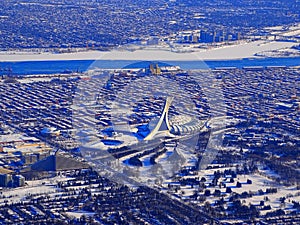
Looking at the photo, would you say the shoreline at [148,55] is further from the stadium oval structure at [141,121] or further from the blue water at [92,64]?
the stadium oval structure at [141,121]

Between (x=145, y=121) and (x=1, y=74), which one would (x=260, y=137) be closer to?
(x=145, y=121)

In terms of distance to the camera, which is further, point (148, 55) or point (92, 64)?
point (148, 55)

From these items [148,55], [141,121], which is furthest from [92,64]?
[141,121]

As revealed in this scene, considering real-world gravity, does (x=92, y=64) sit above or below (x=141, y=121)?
above

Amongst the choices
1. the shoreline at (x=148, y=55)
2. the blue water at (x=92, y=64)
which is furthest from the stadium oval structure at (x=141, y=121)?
the shoreline at (x=148, y=55)

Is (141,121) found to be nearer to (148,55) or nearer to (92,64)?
(92,64)

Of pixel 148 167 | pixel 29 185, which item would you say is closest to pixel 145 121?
pixel 148 167

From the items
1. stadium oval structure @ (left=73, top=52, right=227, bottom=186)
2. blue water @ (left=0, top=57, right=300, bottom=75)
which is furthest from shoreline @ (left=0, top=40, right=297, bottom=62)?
stadium oval structure @ (left=73, top=52, right=227, bottom=186)

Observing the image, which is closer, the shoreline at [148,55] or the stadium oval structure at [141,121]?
the stadium oval structure at [141,121]

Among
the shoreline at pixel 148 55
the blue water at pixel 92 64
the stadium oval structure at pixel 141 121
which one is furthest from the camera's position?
the shoreline at pixel 148 55
